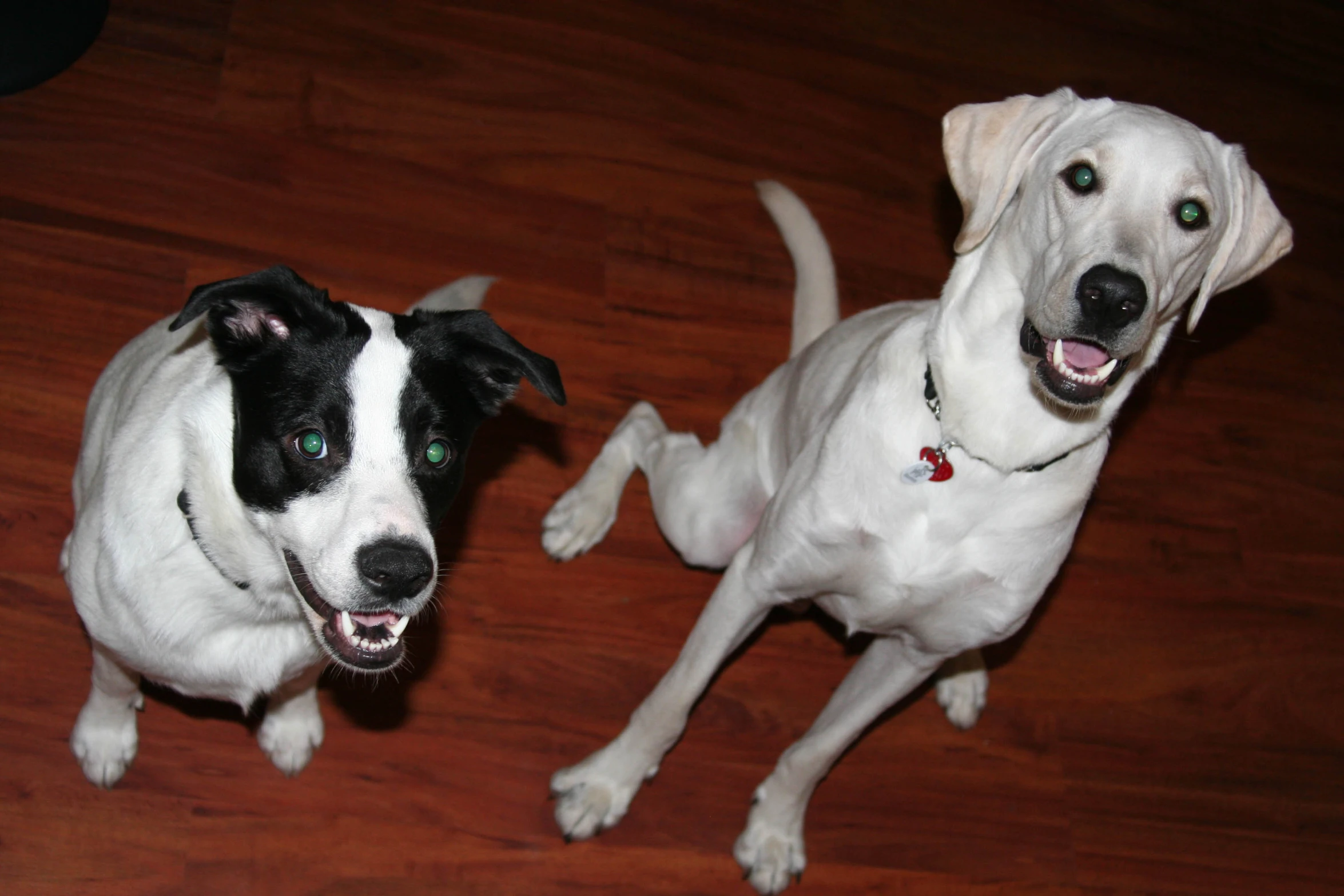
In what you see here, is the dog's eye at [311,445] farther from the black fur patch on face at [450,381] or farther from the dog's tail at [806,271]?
the dog's tail at [806,271]

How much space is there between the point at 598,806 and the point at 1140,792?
1612 mm

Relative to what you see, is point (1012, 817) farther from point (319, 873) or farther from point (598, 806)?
point (319, 873)

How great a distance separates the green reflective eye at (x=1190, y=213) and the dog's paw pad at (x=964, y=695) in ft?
4.91

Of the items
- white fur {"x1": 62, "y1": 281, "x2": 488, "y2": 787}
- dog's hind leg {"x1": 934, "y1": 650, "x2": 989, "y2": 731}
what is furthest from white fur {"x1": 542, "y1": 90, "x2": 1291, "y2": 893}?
white fur {"x1": 62, "y1": 281, "x2": 488, "y2": 787}

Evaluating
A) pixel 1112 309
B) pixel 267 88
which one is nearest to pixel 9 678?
pixel 267 88

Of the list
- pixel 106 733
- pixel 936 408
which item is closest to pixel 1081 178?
pixel 936 408

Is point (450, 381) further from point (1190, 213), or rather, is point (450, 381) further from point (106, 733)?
point (1190, 213)

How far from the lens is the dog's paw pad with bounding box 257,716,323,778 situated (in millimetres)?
2506

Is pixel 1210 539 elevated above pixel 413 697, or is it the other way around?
pixel 1210 539

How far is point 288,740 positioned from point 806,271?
185 cm

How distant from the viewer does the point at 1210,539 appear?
11.9 feet

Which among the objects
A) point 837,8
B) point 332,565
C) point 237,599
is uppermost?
point 837,8

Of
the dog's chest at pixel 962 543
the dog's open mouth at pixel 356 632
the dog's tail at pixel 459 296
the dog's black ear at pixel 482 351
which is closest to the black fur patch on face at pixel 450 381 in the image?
the dog's black ear at pixel 482 351

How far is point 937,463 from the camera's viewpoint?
2105 mm
